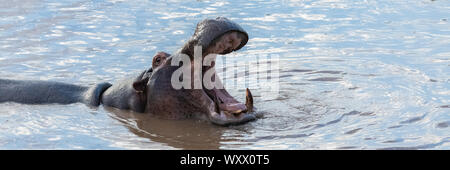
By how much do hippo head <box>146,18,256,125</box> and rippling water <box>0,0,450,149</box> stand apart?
3.3 inches

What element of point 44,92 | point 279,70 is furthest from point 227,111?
point 279,70

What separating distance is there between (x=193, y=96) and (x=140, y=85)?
0.45 metres

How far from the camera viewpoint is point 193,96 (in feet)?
19.4

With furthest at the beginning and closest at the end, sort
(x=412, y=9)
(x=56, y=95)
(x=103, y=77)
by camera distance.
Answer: (x=412, y=9), (x=103, y=77), (x=56, y=95)

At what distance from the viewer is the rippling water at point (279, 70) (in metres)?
5.69

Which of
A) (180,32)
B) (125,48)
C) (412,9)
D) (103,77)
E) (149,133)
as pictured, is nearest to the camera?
(149,133)

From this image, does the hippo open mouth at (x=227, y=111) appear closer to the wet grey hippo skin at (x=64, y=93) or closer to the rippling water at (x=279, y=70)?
the rippling water at (x=279, y=70)

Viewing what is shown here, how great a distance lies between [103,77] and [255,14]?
430cm

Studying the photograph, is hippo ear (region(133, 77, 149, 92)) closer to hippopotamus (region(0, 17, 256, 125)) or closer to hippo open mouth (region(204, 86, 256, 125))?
hippopotamus (region(0, 17, 256, 125))

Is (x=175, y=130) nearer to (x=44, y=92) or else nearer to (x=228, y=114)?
(x=228, y=114)

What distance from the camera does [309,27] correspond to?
1045 centimetres

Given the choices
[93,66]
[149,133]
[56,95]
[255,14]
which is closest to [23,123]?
[56,95]

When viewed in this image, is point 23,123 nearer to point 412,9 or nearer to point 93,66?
point 93,66

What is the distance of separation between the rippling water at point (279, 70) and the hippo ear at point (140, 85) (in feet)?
0.94
